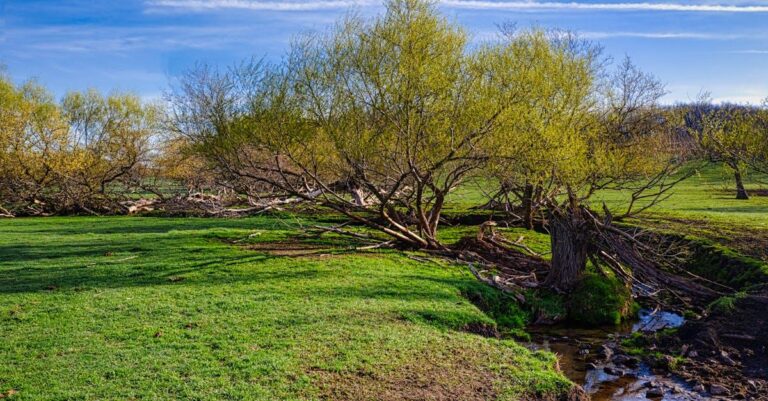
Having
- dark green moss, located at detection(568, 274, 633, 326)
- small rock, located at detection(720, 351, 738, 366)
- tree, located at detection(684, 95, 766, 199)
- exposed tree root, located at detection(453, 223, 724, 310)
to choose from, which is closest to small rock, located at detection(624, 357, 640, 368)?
small rock, located at detection(720, 351, 738, 366)

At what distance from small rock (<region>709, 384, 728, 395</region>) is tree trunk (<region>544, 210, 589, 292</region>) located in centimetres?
480

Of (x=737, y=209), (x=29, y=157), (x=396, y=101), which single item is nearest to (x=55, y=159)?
(x=29, y=157)

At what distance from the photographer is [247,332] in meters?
9.16

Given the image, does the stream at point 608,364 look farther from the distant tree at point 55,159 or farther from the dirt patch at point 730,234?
the distant tree at point 55,159

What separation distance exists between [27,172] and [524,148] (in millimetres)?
26327

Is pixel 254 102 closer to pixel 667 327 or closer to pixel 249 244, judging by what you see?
pixel 249 244

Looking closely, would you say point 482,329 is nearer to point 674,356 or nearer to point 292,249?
point 674,356

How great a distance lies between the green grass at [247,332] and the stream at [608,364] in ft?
2.66

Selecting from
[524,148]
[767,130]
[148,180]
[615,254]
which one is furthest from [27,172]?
[767,130]

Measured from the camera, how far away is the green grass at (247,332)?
24.3ft

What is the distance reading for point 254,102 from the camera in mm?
17812

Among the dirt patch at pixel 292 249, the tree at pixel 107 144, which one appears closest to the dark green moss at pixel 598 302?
the dirt patch at pixel 292 249

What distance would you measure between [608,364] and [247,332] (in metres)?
5.68

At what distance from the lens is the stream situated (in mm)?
8555
